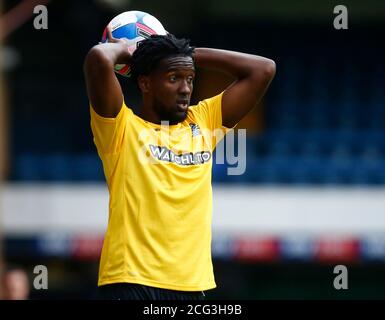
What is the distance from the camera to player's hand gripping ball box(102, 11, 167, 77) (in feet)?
16.4

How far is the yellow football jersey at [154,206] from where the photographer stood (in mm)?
4500

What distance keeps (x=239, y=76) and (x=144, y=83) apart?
0.52 meters

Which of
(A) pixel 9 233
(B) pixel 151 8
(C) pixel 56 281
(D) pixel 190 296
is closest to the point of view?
(D) pixel 190 296

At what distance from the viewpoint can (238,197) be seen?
48.6ft

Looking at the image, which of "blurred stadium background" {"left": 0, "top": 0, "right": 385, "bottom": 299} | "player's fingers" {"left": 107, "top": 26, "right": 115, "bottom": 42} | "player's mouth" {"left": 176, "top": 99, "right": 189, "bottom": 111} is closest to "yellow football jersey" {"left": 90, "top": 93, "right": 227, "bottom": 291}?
"player's mouth" {"left": 176, "top": 99, "right": 189, "bottom": 111}

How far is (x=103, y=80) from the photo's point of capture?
4520 millimetres

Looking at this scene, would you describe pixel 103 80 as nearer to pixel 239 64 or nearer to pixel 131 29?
pixel 131 29

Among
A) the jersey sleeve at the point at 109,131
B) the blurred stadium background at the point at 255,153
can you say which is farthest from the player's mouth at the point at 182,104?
the blurred stadium background at the point at 255,153

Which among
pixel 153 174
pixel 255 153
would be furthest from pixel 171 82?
pixel 255 153

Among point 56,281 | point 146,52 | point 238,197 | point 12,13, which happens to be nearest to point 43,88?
point 12,13

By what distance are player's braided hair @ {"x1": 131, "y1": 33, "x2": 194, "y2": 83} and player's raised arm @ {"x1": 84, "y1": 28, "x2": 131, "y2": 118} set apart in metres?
0.13

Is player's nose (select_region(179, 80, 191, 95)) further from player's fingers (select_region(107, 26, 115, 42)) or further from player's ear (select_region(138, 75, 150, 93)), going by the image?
player's fingers (select_region(107, 26, 115, 42))

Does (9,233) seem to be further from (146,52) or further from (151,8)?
(146,52)
